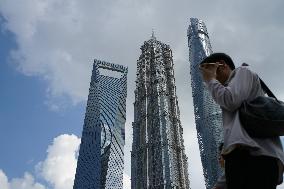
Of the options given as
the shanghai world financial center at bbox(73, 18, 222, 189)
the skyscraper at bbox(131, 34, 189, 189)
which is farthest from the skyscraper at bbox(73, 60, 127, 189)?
the skyscraper at bbox(131, 34, 189, 189)

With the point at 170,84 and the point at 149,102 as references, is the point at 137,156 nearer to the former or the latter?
the point at 149,102

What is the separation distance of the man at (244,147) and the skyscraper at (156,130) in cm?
7169

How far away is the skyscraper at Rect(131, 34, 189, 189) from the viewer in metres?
75.1

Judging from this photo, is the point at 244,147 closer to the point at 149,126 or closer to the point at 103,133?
the point at 149,126

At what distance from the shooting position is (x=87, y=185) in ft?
280

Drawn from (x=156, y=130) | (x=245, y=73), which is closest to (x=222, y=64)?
(x=245, y=73)

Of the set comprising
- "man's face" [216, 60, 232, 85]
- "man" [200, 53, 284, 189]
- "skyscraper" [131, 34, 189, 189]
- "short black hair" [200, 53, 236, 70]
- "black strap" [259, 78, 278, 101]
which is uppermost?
"skyscraper" [131, 34, 189, 189]

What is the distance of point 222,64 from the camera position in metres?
3.03

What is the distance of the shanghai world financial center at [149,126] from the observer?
76.8 metres

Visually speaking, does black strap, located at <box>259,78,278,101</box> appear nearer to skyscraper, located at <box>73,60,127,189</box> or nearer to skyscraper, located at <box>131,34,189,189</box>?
skyscraper, located at <box>131,34,189,189</box>

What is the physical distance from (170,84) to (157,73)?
12.9 ft

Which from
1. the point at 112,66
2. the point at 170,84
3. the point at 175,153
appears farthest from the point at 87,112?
the point at 175,153

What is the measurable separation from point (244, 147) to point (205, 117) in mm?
86284

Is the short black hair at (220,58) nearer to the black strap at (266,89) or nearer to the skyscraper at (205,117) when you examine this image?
the black strap at (266,89)
